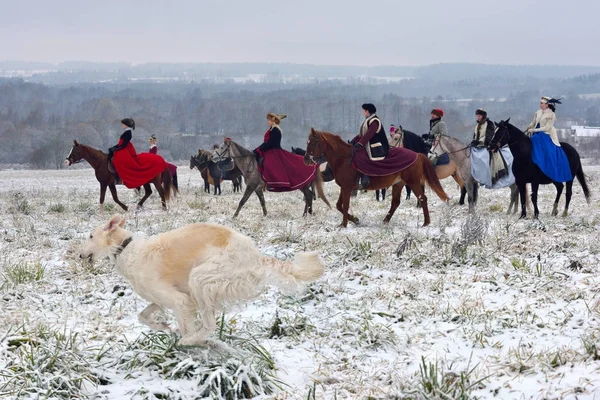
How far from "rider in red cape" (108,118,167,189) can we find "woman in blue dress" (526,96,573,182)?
856cm

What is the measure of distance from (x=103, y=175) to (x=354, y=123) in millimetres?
112488

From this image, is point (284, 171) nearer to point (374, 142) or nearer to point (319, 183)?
point (319, 183)

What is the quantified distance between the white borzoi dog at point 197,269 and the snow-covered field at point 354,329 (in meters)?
0.37

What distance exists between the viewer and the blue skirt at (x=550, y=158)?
12000mm

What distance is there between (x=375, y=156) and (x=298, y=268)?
671 cm

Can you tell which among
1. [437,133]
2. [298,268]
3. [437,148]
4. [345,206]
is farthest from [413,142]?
[298,268]

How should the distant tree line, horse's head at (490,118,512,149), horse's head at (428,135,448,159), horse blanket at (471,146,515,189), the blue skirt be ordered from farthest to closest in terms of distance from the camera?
the distant tree line
horse's head at (428,135,448,159)
horse blanket at (471,146,515,189)
horse's head at (490,118,512,149)
the blue skirt

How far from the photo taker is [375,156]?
11172 mm

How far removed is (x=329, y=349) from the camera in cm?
520

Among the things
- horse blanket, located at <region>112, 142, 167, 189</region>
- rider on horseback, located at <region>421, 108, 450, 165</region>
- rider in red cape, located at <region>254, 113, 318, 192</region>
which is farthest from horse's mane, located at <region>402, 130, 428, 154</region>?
horse blanket, located at <region>112, 142, 167, 189</region>

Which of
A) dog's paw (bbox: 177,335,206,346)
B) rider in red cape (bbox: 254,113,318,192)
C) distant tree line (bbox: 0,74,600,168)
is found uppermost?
rider in red cape (bbox: 254,113,318,192)

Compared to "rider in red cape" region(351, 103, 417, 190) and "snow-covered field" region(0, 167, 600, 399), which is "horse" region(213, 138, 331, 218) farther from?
"snow-covered field" region(0, 167, 600, 399)

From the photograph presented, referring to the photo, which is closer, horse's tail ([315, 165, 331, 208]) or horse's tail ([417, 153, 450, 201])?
horse's tail ([417, 153, 450, 201])

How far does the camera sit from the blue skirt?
39.4 feet
